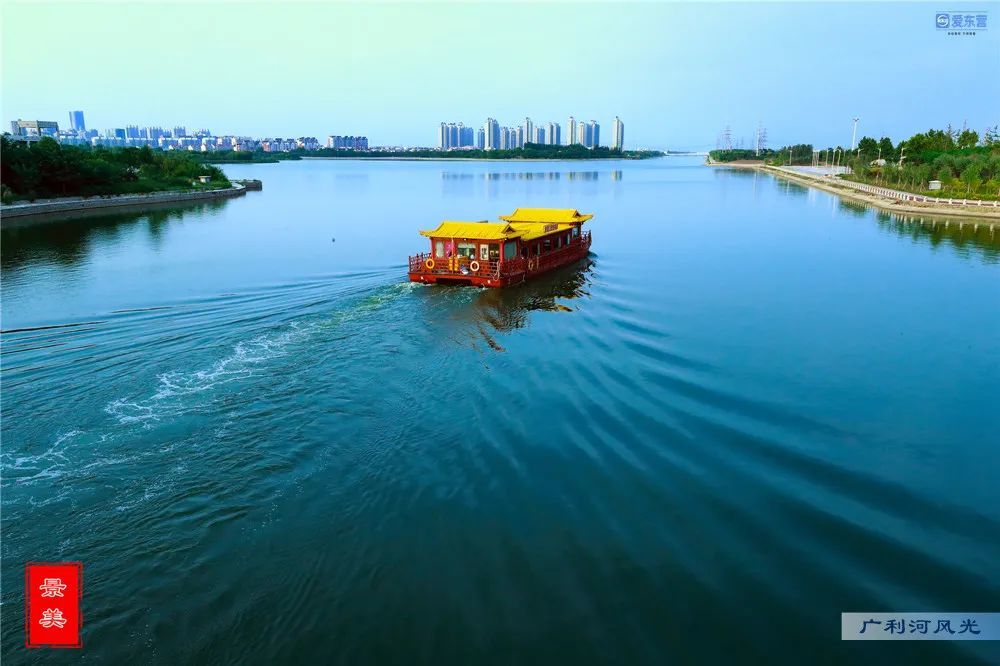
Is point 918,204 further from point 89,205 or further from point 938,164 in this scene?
point 89,205

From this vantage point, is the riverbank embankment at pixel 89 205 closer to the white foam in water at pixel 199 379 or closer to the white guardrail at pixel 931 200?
the white foam in water at pixel 199 379

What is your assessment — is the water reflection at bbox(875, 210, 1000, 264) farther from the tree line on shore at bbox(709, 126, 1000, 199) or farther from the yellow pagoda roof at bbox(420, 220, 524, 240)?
the yellow pagoda roof at bbox(420, 220, 524, 240)

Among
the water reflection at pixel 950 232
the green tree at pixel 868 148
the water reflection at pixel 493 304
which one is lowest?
the water reflection at pixel 493 304

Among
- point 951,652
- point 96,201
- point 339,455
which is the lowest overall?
point 951,652

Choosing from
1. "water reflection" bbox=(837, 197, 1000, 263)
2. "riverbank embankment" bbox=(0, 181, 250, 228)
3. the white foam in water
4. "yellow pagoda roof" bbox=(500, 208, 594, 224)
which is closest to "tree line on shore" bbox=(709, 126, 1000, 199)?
"water reflection" bbox=(837, 197, 1000, 263)

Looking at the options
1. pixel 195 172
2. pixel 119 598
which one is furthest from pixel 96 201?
pixel 119 598

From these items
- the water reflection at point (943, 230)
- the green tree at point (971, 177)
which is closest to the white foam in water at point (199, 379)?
the water reflection at point (943, 230)

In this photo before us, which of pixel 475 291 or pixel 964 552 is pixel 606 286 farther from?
pixel 964 552

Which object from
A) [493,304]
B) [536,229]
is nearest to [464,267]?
[493,304]
